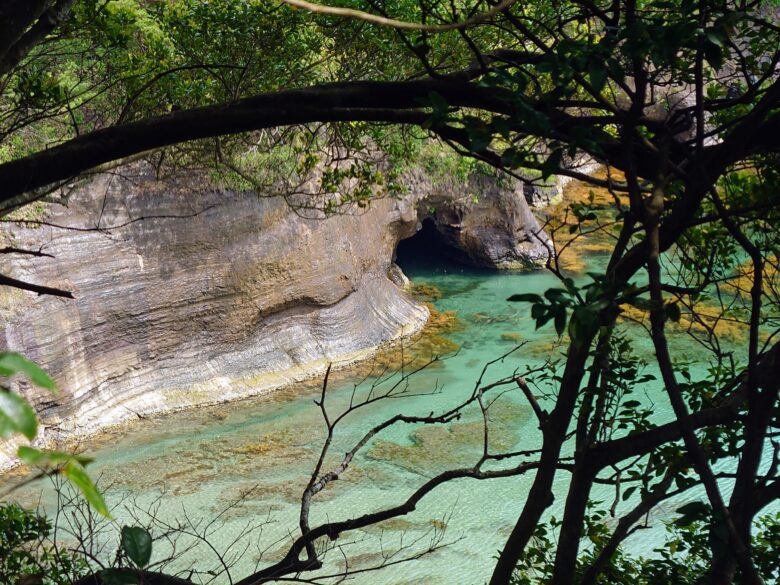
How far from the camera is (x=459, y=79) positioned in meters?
2.73

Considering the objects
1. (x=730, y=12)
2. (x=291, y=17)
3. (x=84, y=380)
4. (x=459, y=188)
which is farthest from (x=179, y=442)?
(x=730, y=12)

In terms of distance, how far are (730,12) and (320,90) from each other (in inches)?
46.1

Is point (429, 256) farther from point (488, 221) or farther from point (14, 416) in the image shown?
point (14, 416)

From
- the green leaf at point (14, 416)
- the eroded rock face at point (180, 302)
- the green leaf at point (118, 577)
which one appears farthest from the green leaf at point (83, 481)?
the eroded rock face at point (180, 302)

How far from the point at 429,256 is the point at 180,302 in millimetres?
6629

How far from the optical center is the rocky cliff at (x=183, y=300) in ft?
30.5

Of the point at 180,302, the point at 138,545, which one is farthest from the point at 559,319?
the point at 180,302

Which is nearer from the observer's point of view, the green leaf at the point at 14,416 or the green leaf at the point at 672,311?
the green leaf at the point at 14,416

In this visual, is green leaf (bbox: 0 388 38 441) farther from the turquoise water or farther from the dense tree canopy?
the turquoise water

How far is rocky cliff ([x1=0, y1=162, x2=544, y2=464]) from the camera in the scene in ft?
30.5

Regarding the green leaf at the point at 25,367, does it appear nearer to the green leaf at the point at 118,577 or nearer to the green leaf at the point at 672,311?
the green leaf at the point at 118,577

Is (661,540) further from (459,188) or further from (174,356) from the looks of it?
(459,188)

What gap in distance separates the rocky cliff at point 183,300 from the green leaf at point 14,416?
8.11 meters

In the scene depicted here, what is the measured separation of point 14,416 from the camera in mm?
685
